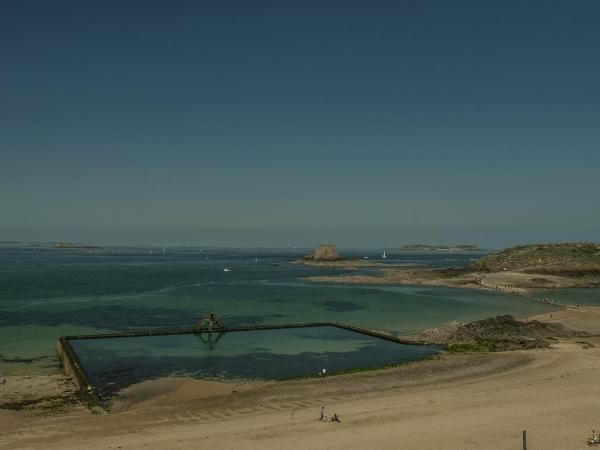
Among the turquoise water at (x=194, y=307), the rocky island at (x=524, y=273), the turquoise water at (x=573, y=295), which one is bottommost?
the turquoise water at (x=194, y=307)

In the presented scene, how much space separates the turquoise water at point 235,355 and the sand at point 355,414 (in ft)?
9.58

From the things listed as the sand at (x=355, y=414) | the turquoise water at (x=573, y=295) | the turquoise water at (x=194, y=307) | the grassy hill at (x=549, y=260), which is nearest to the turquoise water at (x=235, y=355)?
the sand at (x=355, y=414)

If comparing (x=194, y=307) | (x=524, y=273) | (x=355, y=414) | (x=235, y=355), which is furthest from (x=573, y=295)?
(x=355, y=414)

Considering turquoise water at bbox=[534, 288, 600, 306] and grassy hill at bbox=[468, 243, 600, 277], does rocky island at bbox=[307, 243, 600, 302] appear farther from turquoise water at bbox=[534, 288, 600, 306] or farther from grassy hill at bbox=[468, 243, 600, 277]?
turquoise water at bbox=[534, 288, 600, 306]

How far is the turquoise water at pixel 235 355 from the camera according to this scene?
3241 cm

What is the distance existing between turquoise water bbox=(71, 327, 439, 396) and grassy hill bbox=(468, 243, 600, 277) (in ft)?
277

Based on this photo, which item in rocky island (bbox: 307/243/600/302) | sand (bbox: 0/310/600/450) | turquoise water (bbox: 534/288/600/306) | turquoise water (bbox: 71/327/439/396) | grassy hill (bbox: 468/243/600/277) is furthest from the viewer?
grassy hill (bbox: 468/243/600/277)

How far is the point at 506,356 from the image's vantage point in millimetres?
36031

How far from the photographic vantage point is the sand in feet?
62.7

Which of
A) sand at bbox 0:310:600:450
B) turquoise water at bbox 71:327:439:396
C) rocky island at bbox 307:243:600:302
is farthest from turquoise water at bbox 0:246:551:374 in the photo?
sand at bbox 0:310:600:450

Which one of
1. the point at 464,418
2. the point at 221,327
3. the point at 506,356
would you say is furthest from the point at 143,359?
the point at 506,356

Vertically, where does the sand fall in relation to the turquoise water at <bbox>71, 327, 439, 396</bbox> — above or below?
above

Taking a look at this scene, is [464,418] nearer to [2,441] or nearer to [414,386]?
[414,386]

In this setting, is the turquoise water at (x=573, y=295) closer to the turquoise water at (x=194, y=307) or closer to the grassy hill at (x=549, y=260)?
the turquoise water at (x=194, y=307)
